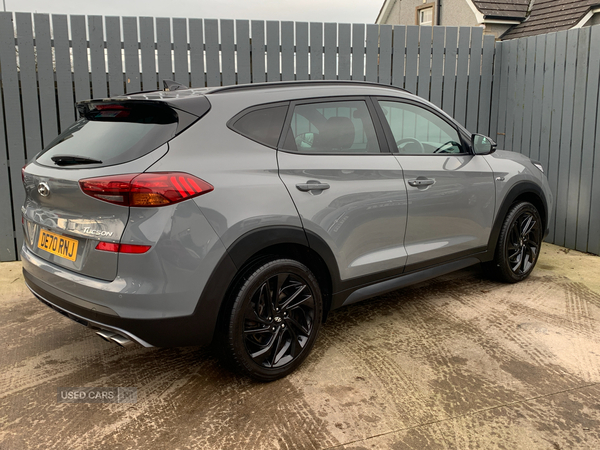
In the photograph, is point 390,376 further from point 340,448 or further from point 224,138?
point 224,138

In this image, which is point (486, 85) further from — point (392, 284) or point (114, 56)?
point (114, 56)

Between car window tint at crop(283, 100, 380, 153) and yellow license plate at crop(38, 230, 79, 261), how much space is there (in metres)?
1.29

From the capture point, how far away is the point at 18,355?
3.47 metres

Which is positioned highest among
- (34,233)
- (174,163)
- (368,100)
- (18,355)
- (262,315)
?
(368,100)

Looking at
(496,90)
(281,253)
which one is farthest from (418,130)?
(496,90)

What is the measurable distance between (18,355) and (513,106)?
20.3 feet

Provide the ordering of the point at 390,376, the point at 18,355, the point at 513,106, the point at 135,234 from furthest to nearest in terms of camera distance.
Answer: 1. the point at 513,106
2. the point at 18,355
3. the point at 390,376
4. the point at 135,234

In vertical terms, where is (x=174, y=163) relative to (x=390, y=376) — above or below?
above

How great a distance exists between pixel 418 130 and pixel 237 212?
1.86m

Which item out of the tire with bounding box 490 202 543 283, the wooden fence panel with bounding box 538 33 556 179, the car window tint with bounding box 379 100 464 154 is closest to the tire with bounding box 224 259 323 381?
the car window tint with bounding box 379 100 464 154

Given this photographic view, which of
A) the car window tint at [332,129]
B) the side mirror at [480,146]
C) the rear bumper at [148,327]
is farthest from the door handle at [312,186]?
the side mirror at [480,146]

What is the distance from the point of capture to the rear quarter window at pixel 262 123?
290cm

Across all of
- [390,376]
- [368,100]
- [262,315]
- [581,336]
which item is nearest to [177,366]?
[262,315]

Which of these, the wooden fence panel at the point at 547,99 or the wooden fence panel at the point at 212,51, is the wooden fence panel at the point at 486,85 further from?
the wooden fence panel at the point at 212,51
